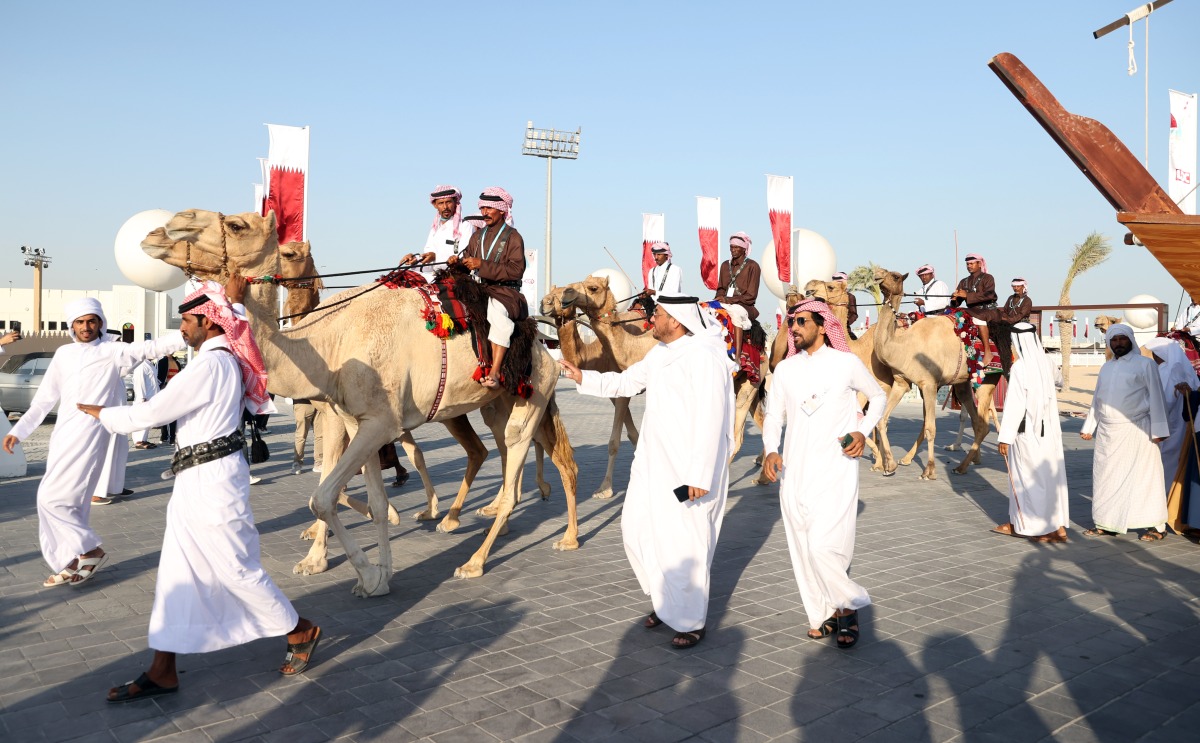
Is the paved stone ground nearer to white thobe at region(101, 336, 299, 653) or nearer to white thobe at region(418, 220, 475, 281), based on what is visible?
white thobe at region(101, 336, 299, 653)

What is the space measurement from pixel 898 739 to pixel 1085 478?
32.0ft

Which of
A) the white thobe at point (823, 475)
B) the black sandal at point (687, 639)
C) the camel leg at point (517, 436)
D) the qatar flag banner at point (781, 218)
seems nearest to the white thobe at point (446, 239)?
the camel leg at point (517, 436)

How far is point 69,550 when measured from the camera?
6355 millimetres

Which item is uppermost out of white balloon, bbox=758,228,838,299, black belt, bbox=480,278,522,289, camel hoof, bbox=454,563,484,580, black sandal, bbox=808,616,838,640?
white balloon, bbox=758,228,838,299

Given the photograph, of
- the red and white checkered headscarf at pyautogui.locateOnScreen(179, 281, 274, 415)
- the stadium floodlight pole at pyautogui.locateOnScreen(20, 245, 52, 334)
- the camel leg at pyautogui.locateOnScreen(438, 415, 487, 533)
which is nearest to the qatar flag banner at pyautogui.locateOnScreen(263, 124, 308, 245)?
the camel leg at pyautogui.locateOnScreen(438, 415, 487, 533)

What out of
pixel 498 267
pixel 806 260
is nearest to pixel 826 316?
pixel 498 267

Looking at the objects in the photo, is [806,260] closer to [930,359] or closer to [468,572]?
[930,359]

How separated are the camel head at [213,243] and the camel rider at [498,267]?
1877 millimetres

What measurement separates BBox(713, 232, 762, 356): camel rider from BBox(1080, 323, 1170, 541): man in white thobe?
4.24m

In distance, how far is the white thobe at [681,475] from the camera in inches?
208

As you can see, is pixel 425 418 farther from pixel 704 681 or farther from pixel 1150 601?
pixel 1150 601

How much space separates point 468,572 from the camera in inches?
266

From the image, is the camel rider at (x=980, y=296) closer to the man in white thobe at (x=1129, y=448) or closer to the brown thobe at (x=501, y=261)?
the man in white thobe at (x=1129, y=448)

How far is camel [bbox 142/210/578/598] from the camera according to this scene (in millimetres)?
5332
